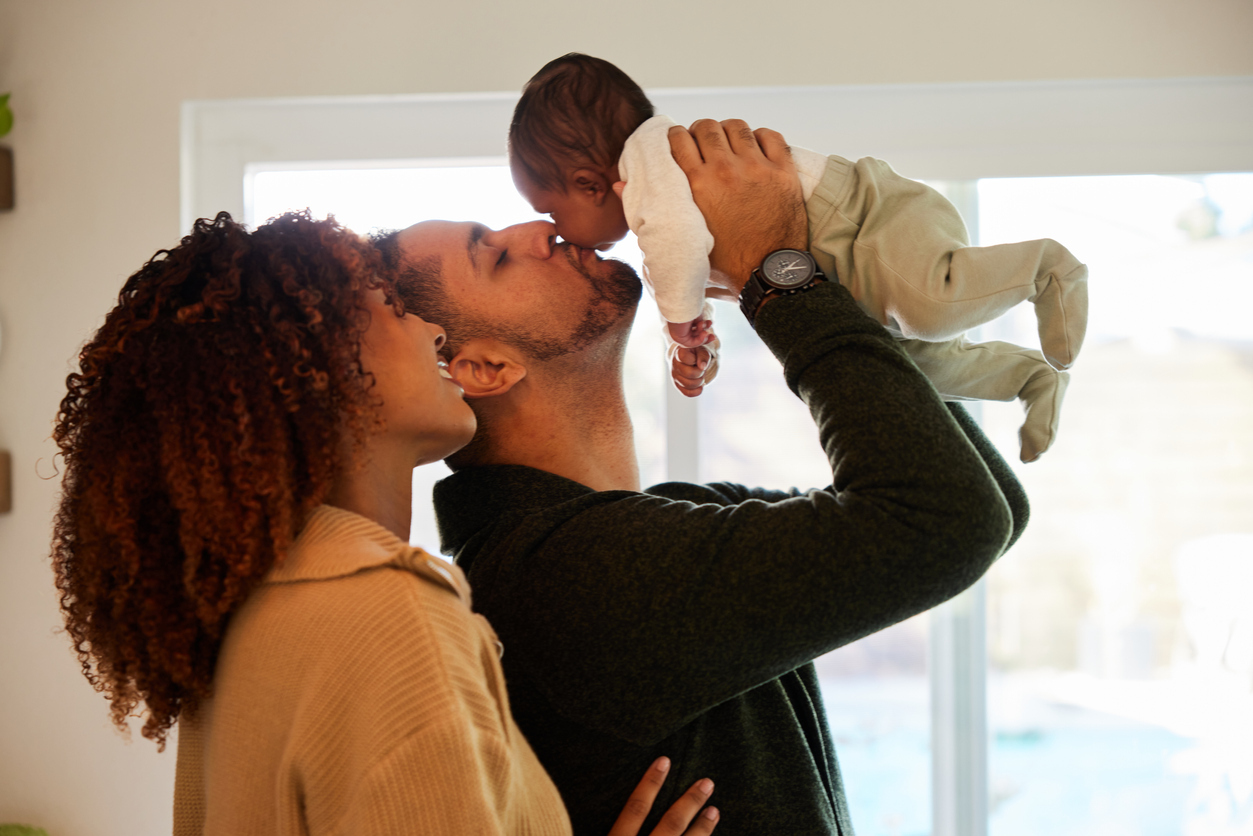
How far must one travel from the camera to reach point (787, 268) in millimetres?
949

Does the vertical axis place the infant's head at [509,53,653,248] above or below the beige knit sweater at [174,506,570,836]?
above

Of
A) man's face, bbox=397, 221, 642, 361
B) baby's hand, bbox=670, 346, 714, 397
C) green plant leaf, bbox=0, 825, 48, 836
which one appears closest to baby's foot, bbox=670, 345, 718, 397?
baby's hand, bbox=670, 346, 714, 397

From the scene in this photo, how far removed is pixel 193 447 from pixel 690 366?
75 cm

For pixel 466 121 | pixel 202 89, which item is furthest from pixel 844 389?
pixel 202 89

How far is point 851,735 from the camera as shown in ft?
6.86

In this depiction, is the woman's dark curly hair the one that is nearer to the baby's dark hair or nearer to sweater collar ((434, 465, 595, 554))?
sweater collar ((434, 465, 595, 554))

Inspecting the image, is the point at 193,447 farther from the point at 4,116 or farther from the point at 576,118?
the point at 4,116

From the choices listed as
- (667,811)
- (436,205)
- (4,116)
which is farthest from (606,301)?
(4,116)

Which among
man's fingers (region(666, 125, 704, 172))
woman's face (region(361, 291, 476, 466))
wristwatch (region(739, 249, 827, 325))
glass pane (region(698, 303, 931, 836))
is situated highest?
man's fingers (region(666, 125, 704, 172))

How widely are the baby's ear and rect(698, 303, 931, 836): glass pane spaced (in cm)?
89

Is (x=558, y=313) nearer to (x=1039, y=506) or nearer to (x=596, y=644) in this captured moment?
(x=596, y=644)

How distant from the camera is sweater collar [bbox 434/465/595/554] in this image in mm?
1044

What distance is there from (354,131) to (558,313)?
110 centimetres

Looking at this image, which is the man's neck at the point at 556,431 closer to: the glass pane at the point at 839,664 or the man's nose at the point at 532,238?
the man's nose at the point at 532,238
